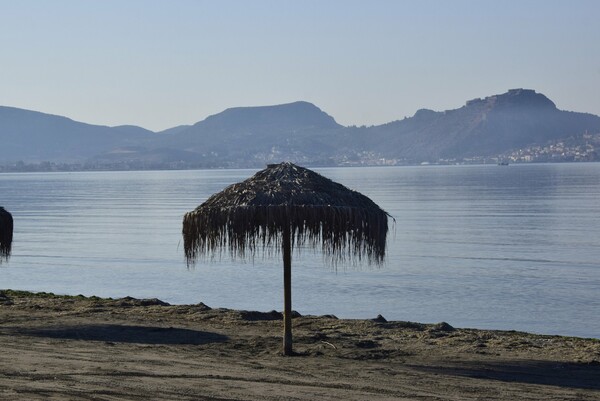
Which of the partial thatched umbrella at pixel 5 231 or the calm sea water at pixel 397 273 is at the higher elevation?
the partial thatched umbrella at pixel 5 231

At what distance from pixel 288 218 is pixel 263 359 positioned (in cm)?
200

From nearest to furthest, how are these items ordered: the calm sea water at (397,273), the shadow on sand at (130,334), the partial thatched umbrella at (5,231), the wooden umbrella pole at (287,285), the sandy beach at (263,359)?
the sandy beach at (263,359) < the wooden umbrella pole at (287,285) < the shadow on sand at (130,334) < the partial thatched umbrella at (5,231) < the calm sea water at (397,273)

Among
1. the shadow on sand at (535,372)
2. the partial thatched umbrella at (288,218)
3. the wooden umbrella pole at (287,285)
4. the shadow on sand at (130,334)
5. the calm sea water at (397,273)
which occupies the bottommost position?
the calm sea water at (397,273)

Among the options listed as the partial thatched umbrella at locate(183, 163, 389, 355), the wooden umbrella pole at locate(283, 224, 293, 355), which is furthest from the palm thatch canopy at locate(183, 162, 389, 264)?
the wooden umbrella pole at locate(283, 224, 293, 355)

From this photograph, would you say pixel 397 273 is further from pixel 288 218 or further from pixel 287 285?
pixel 288 218

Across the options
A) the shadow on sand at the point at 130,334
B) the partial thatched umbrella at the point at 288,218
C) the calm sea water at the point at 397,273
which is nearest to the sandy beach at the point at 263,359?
the shadow on sand at the point at 130,334

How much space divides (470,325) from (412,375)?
36.2 feet

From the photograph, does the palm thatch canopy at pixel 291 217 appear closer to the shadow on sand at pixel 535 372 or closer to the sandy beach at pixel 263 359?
the sandy beach at pixel 263 359

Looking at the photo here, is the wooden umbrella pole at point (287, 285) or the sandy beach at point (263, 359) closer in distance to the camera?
the sandy beach at point (263, 359)

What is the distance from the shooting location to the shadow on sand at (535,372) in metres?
12.3

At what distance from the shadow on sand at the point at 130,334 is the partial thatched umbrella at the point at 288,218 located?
2006mm

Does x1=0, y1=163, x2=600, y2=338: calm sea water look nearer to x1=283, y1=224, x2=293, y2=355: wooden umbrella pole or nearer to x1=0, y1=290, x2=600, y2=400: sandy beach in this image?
x1=0, y1=290, x2=600, y2=400: sandy beach

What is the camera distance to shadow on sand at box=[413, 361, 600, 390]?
12.3 m

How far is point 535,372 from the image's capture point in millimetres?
12898
